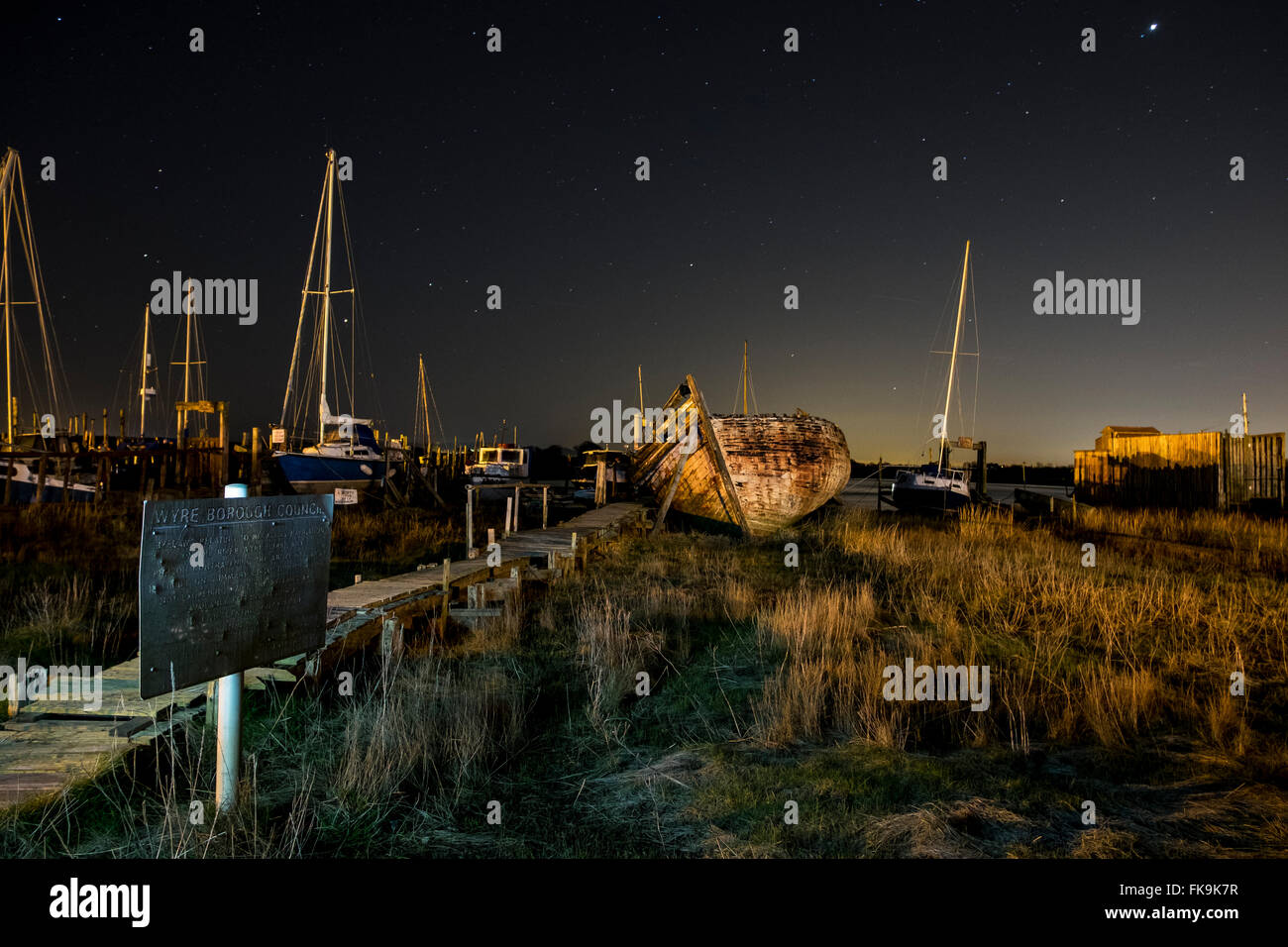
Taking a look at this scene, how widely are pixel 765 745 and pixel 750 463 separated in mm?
12083

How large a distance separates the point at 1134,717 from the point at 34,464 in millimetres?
26891

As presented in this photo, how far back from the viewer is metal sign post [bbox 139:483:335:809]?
8.69 feet

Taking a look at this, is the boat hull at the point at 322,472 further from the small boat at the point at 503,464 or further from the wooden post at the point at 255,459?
the small boat at the point at 503,464

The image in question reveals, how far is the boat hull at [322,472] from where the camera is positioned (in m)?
24.0

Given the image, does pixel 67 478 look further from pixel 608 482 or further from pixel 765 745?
pixel 765 745

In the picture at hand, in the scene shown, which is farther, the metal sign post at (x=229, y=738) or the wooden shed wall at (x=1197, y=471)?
the wooden shed wall at (x=1197, y=471)

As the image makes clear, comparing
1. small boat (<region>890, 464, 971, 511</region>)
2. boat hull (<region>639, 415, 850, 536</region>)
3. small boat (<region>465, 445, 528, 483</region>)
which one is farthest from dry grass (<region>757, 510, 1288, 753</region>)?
small boat (<region>465, 445, 528, 483</region>)

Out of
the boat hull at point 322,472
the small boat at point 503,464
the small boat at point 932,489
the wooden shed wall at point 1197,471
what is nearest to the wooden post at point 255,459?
the boat hull at point 322,472

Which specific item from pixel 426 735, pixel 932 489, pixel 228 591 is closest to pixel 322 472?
pixel 932 489

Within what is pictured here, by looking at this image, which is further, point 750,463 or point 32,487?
point 32,487

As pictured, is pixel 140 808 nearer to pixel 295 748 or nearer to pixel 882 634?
pixel 295 748

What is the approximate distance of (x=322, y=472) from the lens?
24578mm

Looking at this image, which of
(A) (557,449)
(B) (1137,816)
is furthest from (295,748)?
(A) (557,449)

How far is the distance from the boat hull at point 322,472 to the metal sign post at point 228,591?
2192 centimetres
